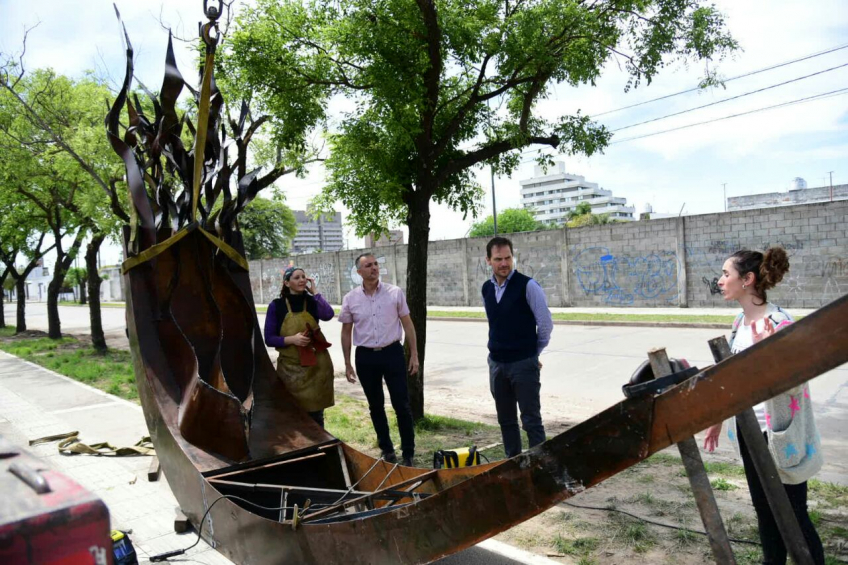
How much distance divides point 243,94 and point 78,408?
5.48 metres

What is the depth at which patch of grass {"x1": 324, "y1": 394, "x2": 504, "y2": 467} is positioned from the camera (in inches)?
232

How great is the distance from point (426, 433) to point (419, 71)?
374cm

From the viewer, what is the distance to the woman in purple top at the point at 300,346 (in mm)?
5086

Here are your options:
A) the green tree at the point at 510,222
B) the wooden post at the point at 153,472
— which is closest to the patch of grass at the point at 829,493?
the wooden post at the point at 153,472

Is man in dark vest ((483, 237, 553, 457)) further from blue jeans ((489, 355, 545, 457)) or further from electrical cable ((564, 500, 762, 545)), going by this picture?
electrical cable ((564, 500, 762, 545))

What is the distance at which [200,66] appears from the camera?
6137mm

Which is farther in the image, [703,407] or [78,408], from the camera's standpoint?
[78,408]

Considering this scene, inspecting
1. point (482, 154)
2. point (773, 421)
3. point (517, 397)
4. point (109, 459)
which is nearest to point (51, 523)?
point (773, 421)

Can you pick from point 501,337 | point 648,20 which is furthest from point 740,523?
point 648,20

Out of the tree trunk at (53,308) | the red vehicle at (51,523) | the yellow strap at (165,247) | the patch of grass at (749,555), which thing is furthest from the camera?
the tree trunk at (53,308)

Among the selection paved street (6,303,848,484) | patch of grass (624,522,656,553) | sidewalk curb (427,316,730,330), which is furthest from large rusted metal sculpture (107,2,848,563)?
sidewalk curb (427,316,730,330)

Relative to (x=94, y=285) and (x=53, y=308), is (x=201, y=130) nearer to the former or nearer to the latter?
(x=94, y=285)

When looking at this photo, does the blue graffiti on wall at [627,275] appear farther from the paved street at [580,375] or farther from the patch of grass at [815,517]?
the patch of grass at [815,517]

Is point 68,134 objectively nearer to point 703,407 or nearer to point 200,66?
point 200,66
